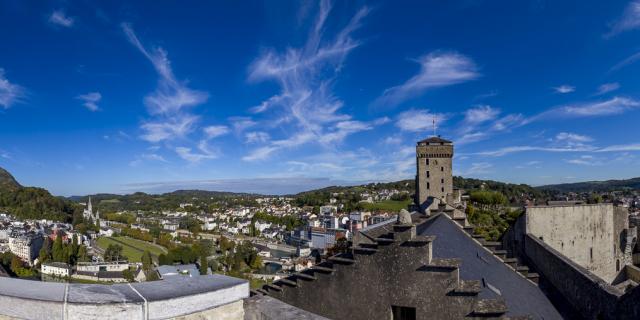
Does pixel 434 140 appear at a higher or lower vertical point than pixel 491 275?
higher

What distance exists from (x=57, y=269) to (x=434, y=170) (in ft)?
245

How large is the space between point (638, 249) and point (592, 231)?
168 inches

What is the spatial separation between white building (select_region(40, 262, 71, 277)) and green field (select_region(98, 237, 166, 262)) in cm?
1431

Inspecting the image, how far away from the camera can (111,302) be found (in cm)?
188

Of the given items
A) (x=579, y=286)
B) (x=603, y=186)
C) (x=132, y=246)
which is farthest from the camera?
(x=603, y=186)

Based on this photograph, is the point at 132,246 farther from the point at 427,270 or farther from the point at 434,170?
the point at 427,270

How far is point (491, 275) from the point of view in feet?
21.6

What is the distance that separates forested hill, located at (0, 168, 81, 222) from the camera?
138 meters

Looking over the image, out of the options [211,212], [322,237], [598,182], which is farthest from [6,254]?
[598,182]

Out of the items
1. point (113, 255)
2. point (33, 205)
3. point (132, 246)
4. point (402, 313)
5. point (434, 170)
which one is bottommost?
point (132, 246)

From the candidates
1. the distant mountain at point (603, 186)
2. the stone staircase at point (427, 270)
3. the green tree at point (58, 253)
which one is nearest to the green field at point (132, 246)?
the green tree at point (58, 253)

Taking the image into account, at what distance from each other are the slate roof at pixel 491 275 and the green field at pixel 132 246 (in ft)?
308

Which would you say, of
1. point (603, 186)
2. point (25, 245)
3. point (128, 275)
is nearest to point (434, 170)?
point (128, 275)

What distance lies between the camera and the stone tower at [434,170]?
32.0 m
